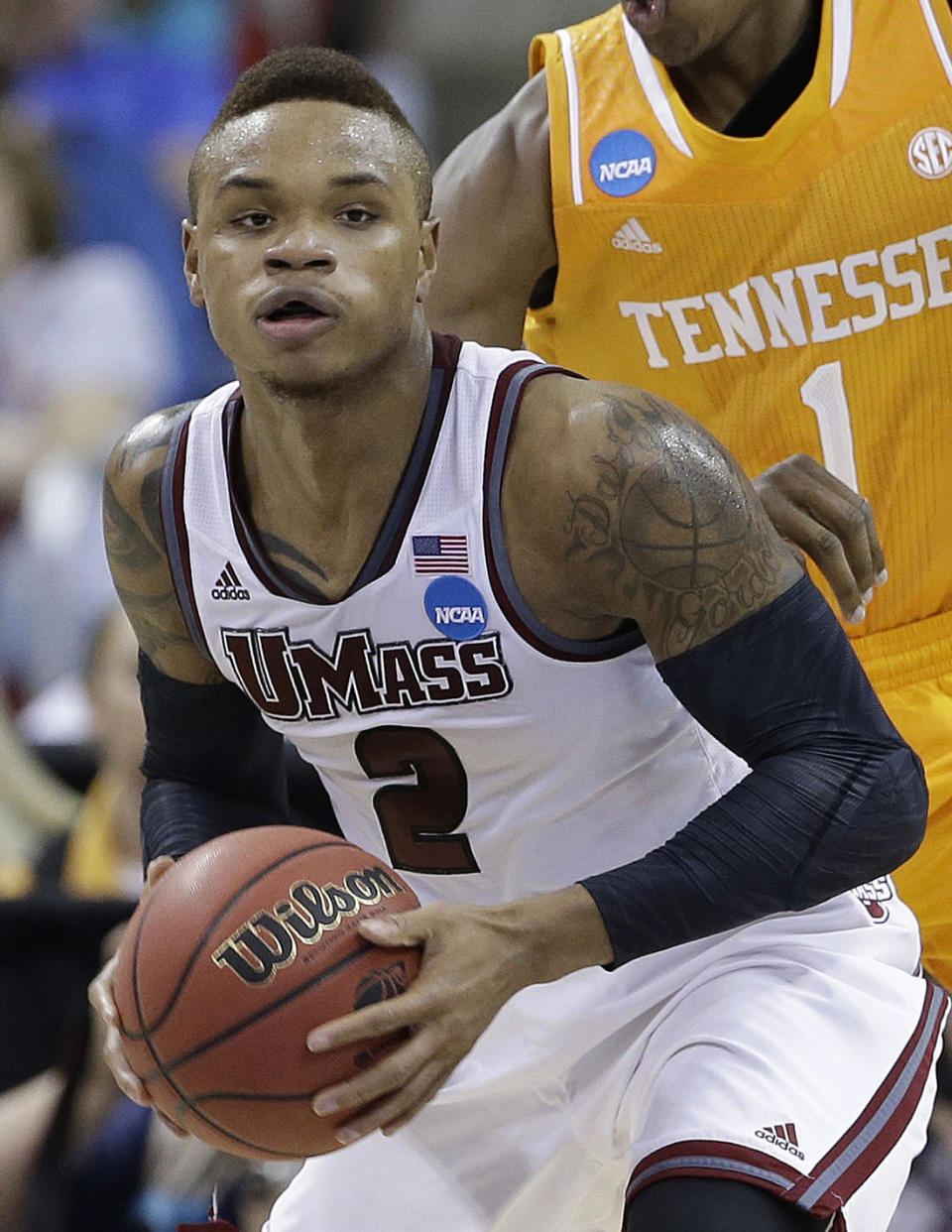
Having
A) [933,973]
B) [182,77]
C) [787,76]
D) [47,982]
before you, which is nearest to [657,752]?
[933,973]

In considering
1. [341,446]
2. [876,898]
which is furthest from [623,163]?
[876,898]

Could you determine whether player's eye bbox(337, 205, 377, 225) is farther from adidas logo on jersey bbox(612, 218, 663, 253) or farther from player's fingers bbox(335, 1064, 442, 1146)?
player's fingers bbox(335, 1064, 442, 1146)

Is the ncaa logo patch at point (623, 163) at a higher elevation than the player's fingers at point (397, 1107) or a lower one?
higher

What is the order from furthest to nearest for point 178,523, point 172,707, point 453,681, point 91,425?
point 91,425 < point 172,707 < point 178,523 < point 453,681

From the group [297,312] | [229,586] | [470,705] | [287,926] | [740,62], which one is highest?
[740,62]

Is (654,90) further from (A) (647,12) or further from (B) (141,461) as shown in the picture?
(B) (141,461)

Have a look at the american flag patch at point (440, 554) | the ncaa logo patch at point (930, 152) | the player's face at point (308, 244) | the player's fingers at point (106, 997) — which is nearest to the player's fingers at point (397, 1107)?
the player's fingers at point (106, 997)

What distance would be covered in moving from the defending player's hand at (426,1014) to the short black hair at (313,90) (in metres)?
1.07

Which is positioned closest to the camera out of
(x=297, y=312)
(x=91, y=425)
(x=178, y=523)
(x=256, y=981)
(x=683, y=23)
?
(x=256, y=981)

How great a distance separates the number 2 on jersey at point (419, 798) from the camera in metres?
2.83

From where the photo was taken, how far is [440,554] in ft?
8.83

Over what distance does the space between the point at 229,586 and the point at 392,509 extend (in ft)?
1.04

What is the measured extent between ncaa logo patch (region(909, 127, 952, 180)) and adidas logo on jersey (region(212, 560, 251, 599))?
57.0 inches

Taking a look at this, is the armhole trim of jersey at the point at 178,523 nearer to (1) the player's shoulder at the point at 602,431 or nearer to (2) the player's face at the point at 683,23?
(1) the player's shoulder at the point at 602,431
